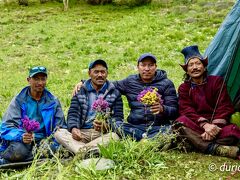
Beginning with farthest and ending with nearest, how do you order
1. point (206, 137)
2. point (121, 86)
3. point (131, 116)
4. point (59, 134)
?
1. point (121, 86)
2. point (131, 116)
3. point (59, 134)
4. point (206, 137)

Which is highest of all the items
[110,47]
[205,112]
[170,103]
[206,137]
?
[110,47]

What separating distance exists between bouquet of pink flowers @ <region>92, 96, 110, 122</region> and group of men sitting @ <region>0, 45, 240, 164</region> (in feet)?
0.33

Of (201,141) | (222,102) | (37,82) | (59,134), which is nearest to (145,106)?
(201,141)

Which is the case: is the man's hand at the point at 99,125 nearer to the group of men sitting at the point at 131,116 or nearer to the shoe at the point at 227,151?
the group of men sitting at the point at 131,116

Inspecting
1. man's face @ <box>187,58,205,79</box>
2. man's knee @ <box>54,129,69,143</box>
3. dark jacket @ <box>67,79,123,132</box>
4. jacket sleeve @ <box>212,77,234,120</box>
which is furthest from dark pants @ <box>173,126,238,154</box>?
man's knee @ <box>54,129,69,143</box>

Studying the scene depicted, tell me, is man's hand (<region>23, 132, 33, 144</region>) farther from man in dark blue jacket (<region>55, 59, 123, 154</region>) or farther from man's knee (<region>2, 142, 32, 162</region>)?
man in dark blue jacket (<region>55, 59, 123, 154</region>)

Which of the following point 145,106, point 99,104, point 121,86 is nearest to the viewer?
point 99,104

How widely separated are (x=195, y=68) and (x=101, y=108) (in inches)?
55.4

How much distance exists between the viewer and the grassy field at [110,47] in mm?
5340

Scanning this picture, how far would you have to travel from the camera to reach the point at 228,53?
6.99 metres

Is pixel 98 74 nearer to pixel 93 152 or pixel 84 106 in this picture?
pixel 84 106

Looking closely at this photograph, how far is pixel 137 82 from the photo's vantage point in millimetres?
6477

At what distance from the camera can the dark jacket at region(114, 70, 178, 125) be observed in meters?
6.25

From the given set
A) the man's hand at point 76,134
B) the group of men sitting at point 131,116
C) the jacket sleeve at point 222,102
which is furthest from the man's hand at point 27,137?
the jacket sleeve at point 222,102
